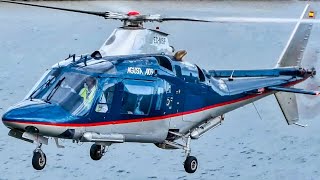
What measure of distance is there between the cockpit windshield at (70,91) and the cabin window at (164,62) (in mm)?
3124

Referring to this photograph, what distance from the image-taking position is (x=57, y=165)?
78.2 m

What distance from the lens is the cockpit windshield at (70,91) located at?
28516 mm

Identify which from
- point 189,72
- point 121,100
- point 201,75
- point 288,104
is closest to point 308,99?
point 288,104

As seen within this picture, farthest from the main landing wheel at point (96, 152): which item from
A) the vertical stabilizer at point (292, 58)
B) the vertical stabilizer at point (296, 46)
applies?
the vertical stabilizer at point (296, 46)

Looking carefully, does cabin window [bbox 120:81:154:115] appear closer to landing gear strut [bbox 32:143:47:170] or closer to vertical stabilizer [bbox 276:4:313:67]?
landing gear strut [bbox 32:143:47:170]

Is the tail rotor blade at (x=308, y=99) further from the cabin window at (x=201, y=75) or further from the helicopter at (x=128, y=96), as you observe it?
the cabin window at (x=201, y=75)

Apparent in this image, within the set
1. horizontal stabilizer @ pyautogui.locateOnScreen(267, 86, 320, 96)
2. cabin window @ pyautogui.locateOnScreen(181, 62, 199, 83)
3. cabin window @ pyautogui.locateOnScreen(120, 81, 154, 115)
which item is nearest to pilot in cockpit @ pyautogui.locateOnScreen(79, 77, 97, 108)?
cabin window @ pyautogui.locateOnScreen(120, 81, 154, 115)

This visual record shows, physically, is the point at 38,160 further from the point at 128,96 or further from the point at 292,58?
the point at 292,58

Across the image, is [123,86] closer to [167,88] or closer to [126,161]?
[167,88]

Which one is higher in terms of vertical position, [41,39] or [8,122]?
[41,39]

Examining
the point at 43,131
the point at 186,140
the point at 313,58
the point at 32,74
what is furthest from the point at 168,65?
the point at 32,74

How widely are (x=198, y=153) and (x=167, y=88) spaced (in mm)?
47463

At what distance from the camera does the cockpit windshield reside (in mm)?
28516

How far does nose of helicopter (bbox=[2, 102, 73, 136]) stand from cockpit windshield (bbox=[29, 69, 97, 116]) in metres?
0.36
